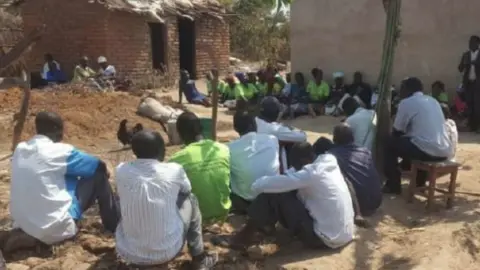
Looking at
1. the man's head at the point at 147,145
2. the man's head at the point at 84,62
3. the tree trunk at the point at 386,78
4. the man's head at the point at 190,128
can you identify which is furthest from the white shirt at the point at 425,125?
the man's head at the point at 84,62

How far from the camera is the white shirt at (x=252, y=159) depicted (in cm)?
464

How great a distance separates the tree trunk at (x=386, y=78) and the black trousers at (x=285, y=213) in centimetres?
199

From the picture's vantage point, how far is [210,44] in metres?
17.2

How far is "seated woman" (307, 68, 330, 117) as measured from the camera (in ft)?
37.2

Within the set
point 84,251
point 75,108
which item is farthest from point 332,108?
point 84,251

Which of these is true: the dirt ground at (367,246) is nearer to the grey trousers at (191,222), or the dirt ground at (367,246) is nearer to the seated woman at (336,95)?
the grey trousers at (191,222)

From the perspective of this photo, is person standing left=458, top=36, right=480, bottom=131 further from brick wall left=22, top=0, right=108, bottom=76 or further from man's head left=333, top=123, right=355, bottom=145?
brick wall left=22, top=0, right=108, bottom=76

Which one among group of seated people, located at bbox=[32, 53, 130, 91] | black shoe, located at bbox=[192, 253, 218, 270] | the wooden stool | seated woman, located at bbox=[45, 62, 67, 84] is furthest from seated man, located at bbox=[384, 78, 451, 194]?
seated woman, located at bbox=[45, 62, 67, 84]

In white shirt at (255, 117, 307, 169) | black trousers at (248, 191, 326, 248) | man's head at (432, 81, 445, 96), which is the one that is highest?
white shirt at (255, 117, 307, 169)

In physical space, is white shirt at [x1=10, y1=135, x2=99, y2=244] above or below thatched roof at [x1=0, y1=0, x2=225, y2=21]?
below

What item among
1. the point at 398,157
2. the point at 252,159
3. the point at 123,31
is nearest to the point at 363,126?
the point at 398,157

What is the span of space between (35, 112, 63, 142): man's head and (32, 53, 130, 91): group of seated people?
826 centimetres

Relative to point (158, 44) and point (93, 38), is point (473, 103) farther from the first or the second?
point (158, 44)

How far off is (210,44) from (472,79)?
9.11m
